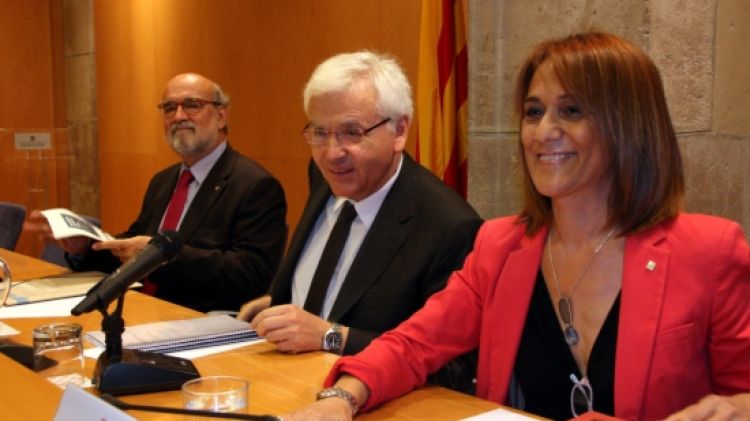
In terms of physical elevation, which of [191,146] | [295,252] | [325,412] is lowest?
[325,412]

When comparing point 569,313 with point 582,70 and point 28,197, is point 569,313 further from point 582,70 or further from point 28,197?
point 28,197

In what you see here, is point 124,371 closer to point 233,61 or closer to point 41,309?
point 41,309

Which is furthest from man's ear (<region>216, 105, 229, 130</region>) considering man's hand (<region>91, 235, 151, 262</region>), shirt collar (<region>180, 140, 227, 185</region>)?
man's hand (<region>91, 235, 151, 262</region>)

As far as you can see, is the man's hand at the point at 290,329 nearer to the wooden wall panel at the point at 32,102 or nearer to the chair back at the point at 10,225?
the chair back at the point at 10,225

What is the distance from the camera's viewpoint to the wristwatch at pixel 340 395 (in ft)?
5.51

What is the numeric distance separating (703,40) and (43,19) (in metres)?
6.91

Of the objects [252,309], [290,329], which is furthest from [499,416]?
[252,309]

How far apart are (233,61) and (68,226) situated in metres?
2.75

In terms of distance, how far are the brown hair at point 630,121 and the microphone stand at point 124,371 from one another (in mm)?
1086

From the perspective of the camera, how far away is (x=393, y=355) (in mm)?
1843

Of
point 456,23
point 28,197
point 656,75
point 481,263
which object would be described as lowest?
point 28,197

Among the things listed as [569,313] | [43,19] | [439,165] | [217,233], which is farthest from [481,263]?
[43,19]

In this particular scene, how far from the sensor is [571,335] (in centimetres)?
186

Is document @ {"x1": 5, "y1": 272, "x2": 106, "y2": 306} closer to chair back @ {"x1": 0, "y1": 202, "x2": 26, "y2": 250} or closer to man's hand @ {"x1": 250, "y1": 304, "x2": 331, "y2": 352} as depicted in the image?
man's hand @ {"x1": 250, "y1": 304, "x2": 331, "y2": 352}
